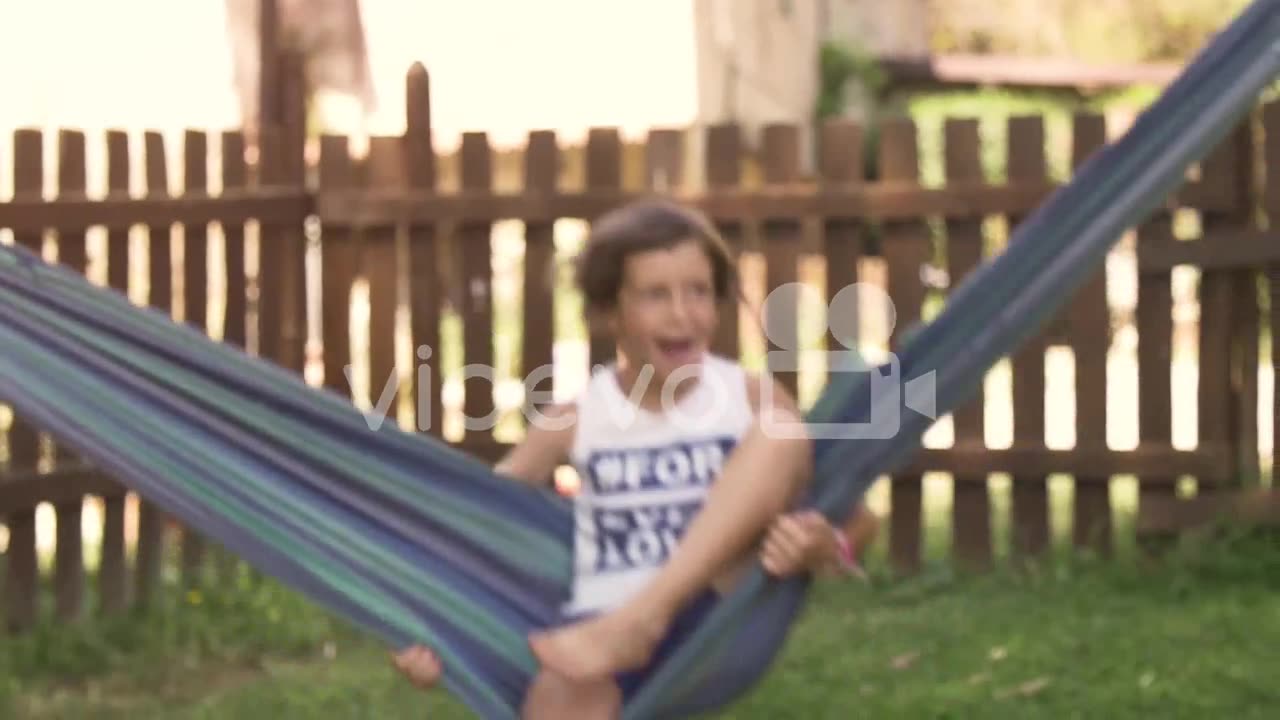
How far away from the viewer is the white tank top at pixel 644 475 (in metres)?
2.99

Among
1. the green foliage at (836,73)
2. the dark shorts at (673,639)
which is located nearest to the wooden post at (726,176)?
the dark shorts at (673,639)

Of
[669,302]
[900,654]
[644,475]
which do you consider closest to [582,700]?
[644,475]

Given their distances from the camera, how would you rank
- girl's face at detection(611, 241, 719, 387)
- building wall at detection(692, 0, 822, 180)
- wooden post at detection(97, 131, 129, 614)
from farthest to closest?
building wall at detection(692, 0, 822, 180) → wooden post at detection(97, 131, 129, 614) → girl's face at detection(611, 241, 719, 387)

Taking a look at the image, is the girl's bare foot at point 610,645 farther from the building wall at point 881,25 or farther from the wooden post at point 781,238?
the building wall at point 881,25

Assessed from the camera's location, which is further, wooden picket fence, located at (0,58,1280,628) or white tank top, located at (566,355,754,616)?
wooden picket fence, located at (0,58,1280,628)

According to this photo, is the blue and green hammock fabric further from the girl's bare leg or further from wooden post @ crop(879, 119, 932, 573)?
wooden post @ crop(879, 119, 932, 573)

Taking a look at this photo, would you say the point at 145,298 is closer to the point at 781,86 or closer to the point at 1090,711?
the point at 1090,711

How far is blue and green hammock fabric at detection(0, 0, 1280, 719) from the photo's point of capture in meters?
2.82

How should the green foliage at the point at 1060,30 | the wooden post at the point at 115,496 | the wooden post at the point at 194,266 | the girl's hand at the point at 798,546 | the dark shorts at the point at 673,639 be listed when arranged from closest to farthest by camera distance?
the girl's hand at the point at 798,546 < the dark shorts at the point at 673,639 < the wooden post at the point at 115,496 < the wooden post at the point at 194,266 < the green foliage at the point at 1060,30

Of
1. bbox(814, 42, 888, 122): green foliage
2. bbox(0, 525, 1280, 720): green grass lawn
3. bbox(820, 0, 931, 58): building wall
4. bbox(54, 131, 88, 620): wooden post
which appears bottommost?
bbox(0, 525, 1280, 720): green grass lawn

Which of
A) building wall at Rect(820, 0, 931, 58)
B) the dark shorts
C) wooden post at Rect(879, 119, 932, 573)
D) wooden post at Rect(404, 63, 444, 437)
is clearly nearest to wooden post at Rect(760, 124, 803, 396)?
wooden post at Rect(879, 119, 932, 573)

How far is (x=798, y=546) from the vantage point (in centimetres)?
274

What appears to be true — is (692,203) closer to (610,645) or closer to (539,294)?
(539,294)

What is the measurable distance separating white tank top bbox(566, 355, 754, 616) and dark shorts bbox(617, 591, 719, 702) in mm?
128
